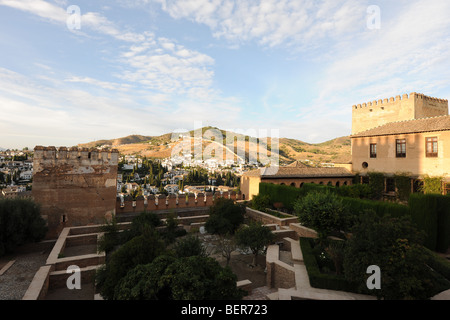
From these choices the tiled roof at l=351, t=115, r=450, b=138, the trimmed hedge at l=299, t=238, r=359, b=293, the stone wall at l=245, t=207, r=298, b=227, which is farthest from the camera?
the tiled roof at l=351, t=115, r=450, b=138

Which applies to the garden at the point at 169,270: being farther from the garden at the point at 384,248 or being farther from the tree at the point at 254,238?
the garden at the point at 384,248

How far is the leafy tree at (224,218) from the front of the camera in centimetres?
1108

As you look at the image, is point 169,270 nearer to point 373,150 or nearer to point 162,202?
point 162,202

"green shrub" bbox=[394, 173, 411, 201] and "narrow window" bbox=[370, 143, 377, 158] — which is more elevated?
"narrow window" bbox=[370, 143, 377, 158]

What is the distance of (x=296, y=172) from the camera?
20.4 metres

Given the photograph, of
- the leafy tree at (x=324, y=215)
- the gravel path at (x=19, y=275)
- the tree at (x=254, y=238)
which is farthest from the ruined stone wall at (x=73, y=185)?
the leafy tree at (x=324, y=215)

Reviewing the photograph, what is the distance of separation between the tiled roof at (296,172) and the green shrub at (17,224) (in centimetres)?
1444

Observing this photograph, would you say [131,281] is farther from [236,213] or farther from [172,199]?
[172,199]

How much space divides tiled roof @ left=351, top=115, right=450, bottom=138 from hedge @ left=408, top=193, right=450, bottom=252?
7.61m

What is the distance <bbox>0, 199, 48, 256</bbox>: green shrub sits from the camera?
885 centimetres

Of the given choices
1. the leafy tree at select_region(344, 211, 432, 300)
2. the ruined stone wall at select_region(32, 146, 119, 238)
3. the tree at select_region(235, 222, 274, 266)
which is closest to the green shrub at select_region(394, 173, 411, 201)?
the leafy tree at select_region(344, 211, 432, 300)

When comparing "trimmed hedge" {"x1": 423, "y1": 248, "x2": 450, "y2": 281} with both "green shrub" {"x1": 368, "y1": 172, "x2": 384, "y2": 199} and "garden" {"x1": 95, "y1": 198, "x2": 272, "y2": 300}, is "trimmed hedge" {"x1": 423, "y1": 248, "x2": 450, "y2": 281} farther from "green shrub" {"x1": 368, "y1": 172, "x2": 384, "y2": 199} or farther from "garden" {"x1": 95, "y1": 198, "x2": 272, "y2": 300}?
"green shrub" {"x1": 368, "y1": 172, "x2": 384, "y2": 199}

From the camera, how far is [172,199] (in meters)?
14.5

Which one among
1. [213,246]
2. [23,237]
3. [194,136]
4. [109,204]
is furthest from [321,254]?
[194,136]
